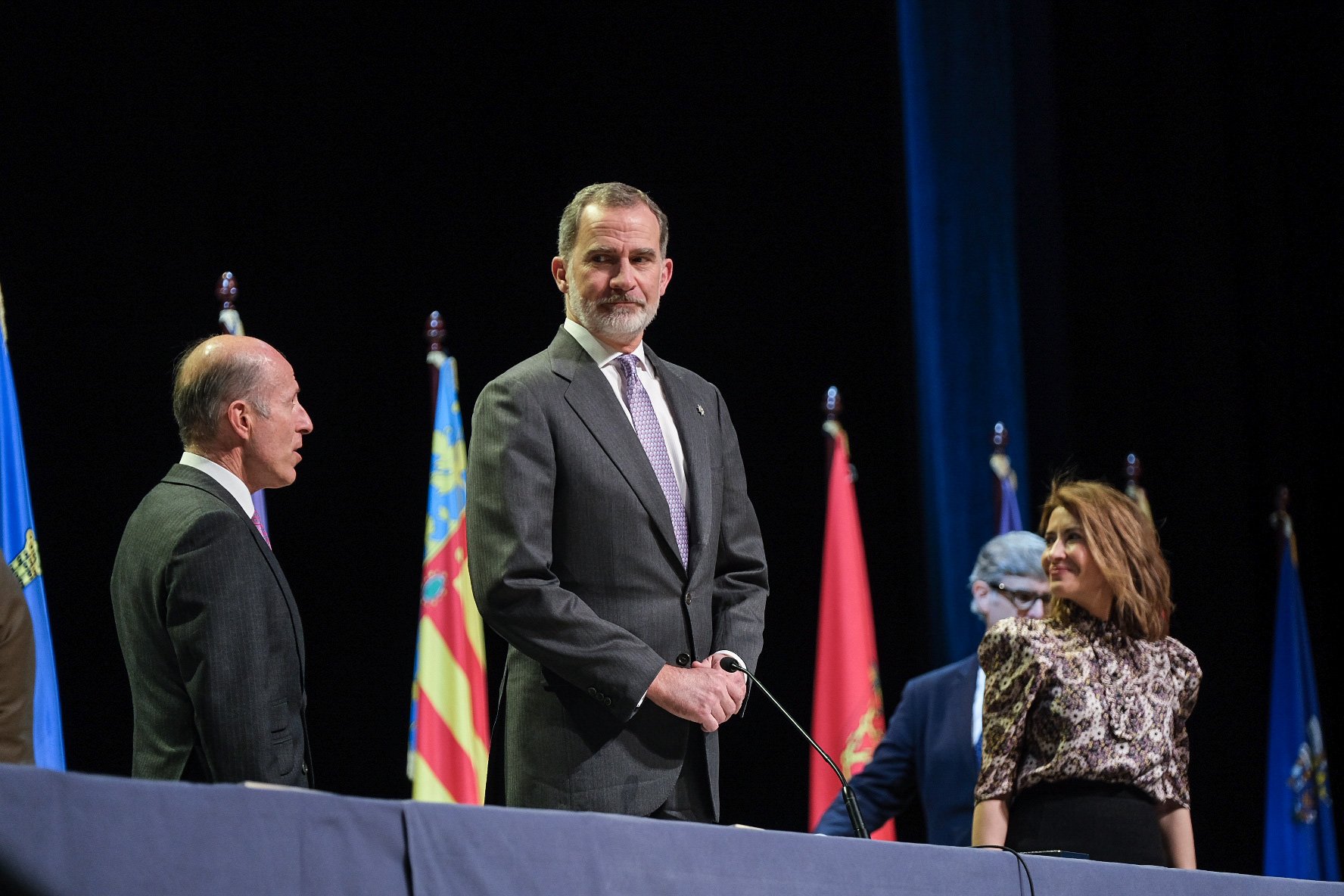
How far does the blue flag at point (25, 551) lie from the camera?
3.15 m

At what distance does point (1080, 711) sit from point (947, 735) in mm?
990

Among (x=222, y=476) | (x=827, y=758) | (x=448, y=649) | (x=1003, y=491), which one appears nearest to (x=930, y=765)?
(x=448, y=649)

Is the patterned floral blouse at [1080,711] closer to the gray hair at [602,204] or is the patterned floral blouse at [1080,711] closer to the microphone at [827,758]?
the microphone at [827,758]

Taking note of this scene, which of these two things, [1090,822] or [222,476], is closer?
[222,476]

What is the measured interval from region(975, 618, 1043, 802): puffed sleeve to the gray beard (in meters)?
0.94

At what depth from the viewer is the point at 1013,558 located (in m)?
3.85

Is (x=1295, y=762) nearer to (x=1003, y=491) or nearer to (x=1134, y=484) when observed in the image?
(x=1134, y=484)

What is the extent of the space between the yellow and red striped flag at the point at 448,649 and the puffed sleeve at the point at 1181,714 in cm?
200

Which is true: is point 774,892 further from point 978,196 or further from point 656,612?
point 978,196

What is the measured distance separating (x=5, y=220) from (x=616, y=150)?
2.08 metres

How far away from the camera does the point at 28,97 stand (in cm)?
393

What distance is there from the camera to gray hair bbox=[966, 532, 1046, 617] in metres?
3.85

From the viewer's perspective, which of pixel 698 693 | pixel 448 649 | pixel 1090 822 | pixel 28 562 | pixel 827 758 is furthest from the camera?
pixel 448 649

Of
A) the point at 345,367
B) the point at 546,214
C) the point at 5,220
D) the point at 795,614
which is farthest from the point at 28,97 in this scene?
the point at 795,614
